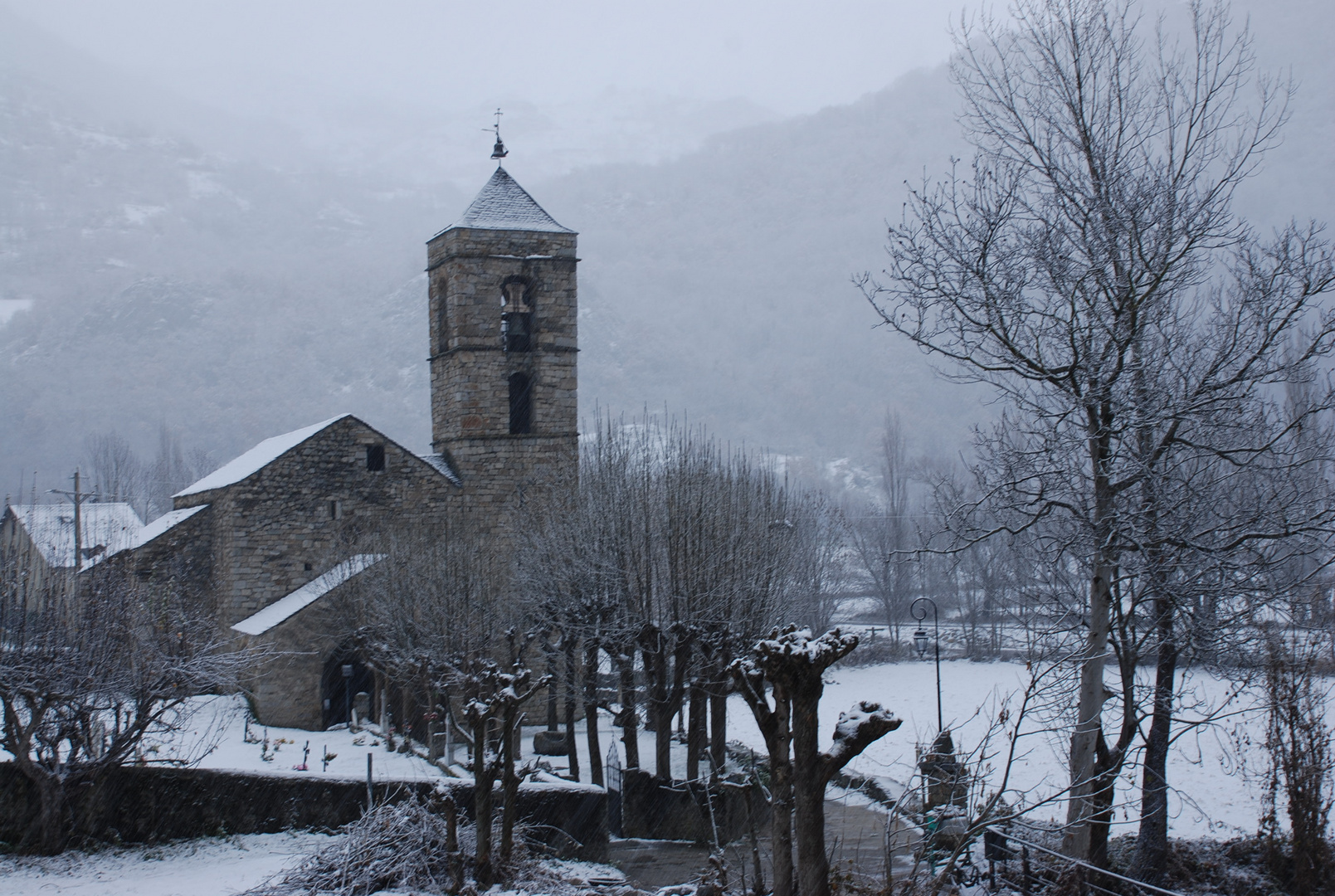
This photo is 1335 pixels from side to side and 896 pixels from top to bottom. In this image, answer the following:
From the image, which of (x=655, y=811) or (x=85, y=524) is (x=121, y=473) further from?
(x=655, y=811)

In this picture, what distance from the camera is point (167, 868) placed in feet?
36.4

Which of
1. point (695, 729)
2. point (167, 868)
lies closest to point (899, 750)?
point (695, 729)

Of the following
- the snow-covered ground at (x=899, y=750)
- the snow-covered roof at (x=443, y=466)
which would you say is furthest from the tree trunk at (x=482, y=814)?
the snow-covered roof at (x=443, y=466)

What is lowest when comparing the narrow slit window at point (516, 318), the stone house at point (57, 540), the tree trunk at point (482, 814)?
the tree trunk at point (482, 814)

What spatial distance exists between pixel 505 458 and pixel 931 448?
3767 inches

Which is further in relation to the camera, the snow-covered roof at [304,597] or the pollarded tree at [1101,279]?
the snow-covered roof at [304,597]

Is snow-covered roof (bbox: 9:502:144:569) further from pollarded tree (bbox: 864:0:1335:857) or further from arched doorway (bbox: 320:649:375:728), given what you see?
pollarded tree (bbox: 864:0:1335:857)

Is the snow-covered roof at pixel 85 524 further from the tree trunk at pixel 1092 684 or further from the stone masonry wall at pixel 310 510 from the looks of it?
the tree trunk at pixel 1092 684

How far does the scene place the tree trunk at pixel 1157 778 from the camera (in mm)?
10648

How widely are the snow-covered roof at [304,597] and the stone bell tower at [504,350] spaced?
10.4ft

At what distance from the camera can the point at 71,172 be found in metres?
183

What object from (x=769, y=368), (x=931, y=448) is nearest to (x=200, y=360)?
(x=769, y=368)

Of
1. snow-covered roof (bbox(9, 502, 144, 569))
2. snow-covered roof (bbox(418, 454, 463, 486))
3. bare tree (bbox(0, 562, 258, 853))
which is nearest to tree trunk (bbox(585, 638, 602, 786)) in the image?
bare tree (bbox(0, 562, 258, 853))

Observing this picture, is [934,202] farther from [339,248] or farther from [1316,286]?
[339,248]
